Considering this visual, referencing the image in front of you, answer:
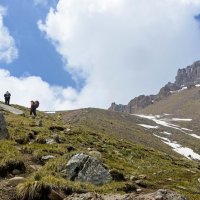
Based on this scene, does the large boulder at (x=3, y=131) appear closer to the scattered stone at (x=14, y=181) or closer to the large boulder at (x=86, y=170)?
the large boulder at (x=86, y=170)

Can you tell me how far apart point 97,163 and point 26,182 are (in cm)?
418

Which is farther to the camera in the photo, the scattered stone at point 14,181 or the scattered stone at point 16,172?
the scattered stone at point 16,172

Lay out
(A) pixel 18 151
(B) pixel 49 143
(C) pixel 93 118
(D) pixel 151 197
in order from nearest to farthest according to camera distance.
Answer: (D) pixel 151 197 < (A) pixel 18 151 < (B) pixel 49 143 < (C) pixel 93 118

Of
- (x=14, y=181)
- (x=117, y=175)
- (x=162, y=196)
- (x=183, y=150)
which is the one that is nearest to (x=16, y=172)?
(x=14, y=181)

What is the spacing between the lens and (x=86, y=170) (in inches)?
744

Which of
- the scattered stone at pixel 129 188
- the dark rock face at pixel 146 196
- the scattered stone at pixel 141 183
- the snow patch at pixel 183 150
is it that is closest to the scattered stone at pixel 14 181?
the dark rock face at pixel 146 196

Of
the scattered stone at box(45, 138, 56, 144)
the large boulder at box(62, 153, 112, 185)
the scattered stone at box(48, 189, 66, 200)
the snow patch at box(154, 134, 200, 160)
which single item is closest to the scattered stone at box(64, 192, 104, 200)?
the scattered stone at box(48, 189, 66, 200)

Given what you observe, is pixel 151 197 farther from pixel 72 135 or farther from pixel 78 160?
pixel 72 135

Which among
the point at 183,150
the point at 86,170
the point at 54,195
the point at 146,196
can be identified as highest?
the point at 86,170

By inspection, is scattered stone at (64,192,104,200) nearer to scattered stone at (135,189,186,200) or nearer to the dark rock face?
the dark rock face

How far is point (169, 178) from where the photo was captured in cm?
2406

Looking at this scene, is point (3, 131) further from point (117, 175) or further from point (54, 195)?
point (54, 195)

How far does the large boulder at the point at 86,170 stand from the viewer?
730 inches

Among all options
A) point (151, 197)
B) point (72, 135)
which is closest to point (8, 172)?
point (151, 197)
